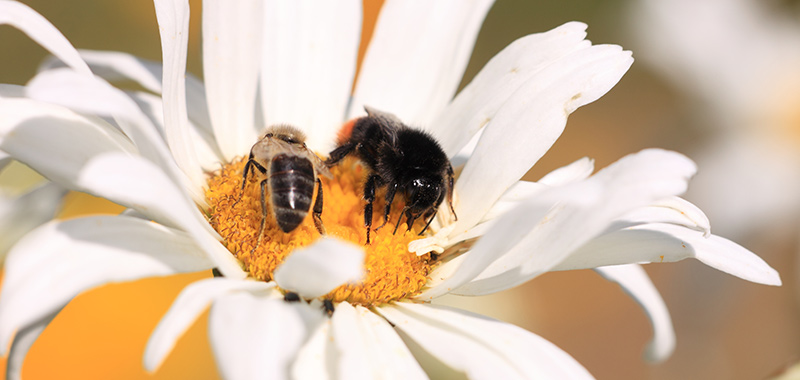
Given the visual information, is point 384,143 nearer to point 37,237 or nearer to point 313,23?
point 313,23

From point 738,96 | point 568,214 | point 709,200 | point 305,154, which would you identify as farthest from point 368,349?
point 738,96

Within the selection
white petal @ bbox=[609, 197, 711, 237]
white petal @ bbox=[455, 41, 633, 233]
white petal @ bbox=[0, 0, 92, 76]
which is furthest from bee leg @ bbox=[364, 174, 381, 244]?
white petal @ bbox=[0, 0, 92, 76]

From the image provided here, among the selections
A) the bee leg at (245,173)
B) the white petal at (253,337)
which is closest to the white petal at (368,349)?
the white petal at (253,337)

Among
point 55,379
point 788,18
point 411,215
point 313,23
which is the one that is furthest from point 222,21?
point 788,18

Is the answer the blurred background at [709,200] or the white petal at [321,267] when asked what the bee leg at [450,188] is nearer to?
the white petal at [321,267]

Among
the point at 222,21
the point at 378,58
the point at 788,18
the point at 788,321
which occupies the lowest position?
the point at 788,321

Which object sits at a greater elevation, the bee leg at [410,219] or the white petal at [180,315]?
the white petal at [180,315]

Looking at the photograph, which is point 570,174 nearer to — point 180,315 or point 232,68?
point 232,68

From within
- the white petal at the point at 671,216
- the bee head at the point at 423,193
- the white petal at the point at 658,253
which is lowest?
the bee head at the point at 423,193

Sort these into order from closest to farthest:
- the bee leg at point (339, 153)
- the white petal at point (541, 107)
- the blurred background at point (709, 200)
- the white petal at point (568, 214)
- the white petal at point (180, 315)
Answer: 1. the white petal at point (180, 315)
2. the white petal at point (568, 214)
3. the white petal at point (541, 107)
4. the bee leg at point (339, 153)
5. the blurred background at point (709, 200)
